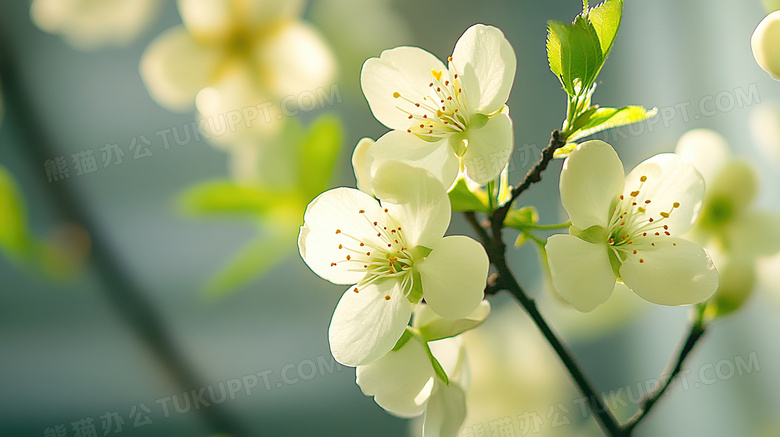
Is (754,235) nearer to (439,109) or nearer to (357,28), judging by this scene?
(439,109)

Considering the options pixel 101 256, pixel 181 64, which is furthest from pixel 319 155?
pixel 101 256

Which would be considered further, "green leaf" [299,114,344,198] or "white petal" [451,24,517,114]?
"green leaf" [299,114,344,198]

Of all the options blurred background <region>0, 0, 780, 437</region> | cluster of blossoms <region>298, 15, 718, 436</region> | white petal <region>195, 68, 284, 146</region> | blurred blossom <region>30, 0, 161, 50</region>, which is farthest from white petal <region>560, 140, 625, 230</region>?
blurred blossom <region>30, 0, 161, 50</region>

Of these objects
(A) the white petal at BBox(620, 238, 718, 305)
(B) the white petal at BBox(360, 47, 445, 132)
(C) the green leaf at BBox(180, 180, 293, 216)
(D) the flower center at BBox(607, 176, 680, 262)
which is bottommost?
(C) the green leaf at BBox(180, 180, 293, 216)

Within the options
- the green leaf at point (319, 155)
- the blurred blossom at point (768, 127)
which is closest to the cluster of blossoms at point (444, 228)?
the blurred blossom at point (768, 127)

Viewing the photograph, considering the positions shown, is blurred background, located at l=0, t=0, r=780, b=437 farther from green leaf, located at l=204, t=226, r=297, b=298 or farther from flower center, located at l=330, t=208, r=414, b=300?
flower center, located at l=330, t=208, r=414, b=300

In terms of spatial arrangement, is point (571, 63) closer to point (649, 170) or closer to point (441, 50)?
point (649, 170)
